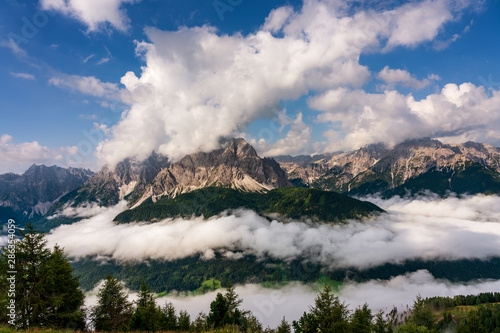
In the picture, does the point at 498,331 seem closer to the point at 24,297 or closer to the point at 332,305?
the point at 332,305

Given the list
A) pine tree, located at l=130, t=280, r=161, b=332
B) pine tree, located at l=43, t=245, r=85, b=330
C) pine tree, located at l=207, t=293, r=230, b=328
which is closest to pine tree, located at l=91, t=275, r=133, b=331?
pine tree, located at l=130, t=280, r=161, b=332

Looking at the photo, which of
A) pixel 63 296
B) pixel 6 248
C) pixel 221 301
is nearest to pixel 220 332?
pixel 63 296

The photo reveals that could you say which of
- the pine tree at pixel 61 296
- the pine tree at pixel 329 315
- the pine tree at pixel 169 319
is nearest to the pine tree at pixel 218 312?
the pine tree at pixel 169 319

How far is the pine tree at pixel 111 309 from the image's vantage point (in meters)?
43.9

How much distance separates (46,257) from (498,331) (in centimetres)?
25097

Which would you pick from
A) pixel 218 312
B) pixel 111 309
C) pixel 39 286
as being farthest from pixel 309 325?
pixel 39 286

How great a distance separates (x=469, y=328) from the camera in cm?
5662

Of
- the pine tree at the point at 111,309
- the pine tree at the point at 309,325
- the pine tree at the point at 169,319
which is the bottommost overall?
the pine tree at the point at 169,319

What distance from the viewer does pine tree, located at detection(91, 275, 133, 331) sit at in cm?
4386

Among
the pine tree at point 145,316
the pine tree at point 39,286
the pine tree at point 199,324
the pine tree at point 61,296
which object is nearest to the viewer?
the pine tree at point 39,286

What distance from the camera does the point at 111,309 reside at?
45.8 meters

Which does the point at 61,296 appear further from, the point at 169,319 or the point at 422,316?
the point at 422,316

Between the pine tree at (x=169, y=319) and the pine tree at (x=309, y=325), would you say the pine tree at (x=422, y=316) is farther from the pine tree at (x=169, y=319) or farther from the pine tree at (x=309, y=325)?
the pine tree at (x=169, y=319)

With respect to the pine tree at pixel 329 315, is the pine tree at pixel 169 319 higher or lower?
lower
